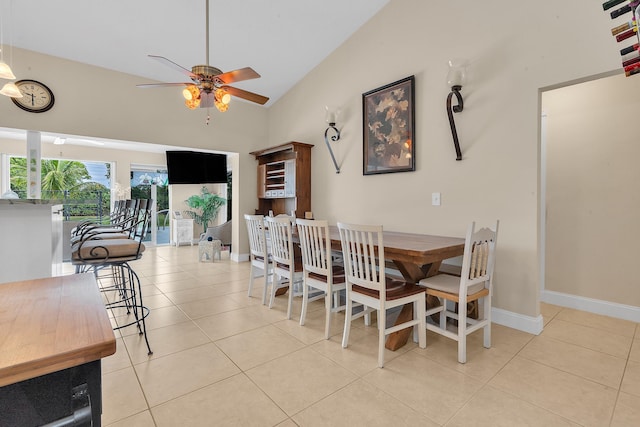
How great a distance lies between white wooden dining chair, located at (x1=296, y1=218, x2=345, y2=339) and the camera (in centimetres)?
245

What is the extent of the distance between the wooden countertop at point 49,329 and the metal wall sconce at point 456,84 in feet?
9.64

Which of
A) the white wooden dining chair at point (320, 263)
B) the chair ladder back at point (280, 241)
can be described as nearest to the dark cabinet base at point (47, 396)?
the white wooden dining chair at point (320, 263)

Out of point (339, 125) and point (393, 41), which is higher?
point (393, 41)

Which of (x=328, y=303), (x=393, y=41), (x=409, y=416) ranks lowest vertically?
(x=409, y=416)

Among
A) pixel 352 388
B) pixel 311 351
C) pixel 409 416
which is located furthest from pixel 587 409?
pixel 311 351

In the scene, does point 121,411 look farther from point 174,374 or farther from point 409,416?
point 409,416

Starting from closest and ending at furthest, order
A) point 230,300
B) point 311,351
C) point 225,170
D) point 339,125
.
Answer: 1. point 311,351
2. point 230,300
3. point 339,125
4. point 225,170

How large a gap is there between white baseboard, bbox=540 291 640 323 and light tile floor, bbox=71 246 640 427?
10 centimetres

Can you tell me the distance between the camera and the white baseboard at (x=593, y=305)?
2766 mm

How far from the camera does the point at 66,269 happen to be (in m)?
4.84

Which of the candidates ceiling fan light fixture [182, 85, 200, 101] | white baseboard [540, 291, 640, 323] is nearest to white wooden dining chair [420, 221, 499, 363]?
white baseboard [540, 291, 640, 323]

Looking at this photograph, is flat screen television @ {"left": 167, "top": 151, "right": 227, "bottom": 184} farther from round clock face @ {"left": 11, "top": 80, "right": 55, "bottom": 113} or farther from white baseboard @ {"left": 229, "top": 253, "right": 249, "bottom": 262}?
round clock face @ {"left": 11, "top": 80, "right": 55, "bottom": 113}

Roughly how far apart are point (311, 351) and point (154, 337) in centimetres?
131

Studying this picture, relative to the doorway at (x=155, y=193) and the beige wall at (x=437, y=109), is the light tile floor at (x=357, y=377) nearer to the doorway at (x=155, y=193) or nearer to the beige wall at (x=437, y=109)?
the beige wall at (x=437, y=109)
